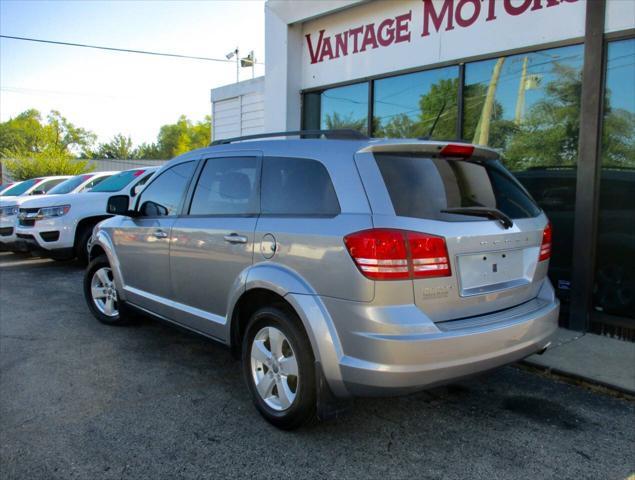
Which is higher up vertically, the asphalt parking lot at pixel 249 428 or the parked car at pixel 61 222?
the parked car at pixel 61 222

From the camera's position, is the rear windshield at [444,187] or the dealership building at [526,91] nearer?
the rear windshield at [444,187]

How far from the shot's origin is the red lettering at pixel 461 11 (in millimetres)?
6375

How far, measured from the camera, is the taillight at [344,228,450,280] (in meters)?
2.66

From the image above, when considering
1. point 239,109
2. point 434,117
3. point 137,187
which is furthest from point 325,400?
point 239,109

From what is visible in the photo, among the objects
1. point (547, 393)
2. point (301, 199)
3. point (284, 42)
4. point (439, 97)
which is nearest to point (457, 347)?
point (301, 199)

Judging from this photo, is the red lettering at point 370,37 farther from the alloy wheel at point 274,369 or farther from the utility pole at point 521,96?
the alloy wheel at point 274,369

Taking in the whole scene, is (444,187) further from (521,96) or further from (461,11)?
(461,11)

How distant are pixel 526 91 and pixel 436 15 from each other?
5.35 feet

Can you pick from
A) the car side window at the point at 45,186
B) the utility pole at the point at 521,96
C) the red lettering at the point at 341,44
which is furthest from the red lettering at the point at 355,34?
the car side window at the point at 45,186

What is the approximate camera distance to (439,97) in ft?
22.9

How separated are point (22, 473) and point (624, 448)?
11.1 feet

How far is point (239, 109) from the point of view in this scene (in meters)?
11.0

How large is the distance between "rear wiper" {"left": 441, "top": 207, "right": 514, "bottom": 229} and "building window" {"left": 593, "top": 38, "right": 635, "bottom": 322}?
283cm

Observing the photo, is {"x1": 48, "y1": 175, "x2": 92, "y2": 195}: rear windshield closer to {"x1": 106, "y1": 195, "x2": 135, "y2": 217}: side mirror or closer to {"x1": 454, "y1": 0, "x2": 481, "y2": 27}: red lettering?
{"x1": 106, "y1": 195, "x2": 135, "y2": 217}: side mirror
